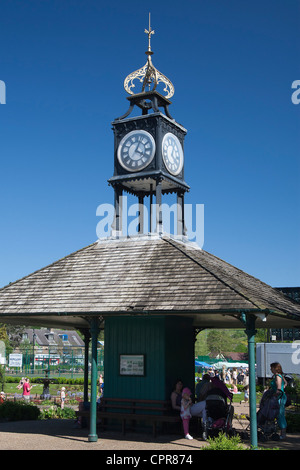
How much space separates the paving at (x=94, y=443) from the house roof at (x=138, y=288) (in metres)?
2.92

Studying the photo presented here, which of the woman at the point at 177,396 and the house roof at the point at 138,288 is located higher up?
the house roof at the point at 138,288

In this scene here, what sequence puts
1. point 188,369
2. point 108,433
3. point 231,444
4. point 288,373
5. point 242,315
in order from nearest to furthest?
point 231,444 → point 242,315 → point 108,433 → point 188,369 → point 288,373

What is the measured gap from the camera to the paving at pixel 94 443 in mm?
12273

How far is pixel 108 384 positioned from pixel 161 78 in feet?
33.2

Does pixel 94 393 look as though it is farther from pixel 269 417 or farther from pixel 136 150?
pixel 136 150

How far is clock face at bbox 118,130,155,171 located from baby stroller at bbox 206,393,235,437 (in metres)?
7.43

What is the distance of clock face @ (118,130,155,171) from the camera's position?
683 inches

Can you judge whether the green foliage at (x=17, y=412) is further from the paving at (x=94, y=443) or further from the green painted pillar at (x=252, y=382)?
the green painted pillar at (x=252, y=382)

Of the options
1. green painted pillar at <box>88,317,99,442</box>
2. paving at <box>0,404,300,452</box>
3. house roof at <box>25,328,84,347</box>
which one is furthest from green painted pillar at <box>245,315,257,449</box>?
house roof at <box>25,328,84,347</box>

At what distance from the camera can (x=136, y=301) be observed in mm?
13242

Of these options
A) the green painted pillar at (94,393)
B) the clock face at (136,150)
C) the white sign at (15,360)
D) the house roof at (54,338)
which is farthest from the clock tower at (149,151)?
the house roof at (54,338)

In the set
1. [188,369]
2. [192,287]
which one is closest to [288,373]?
[188,369]

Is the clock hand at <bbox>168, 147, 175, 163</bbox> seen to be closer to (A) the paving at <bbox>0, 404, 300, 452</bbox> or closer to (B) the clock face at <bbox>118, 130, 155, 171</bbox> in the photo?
(B) the clock face at <bbox>118, 130, 155, 171</bbox>
